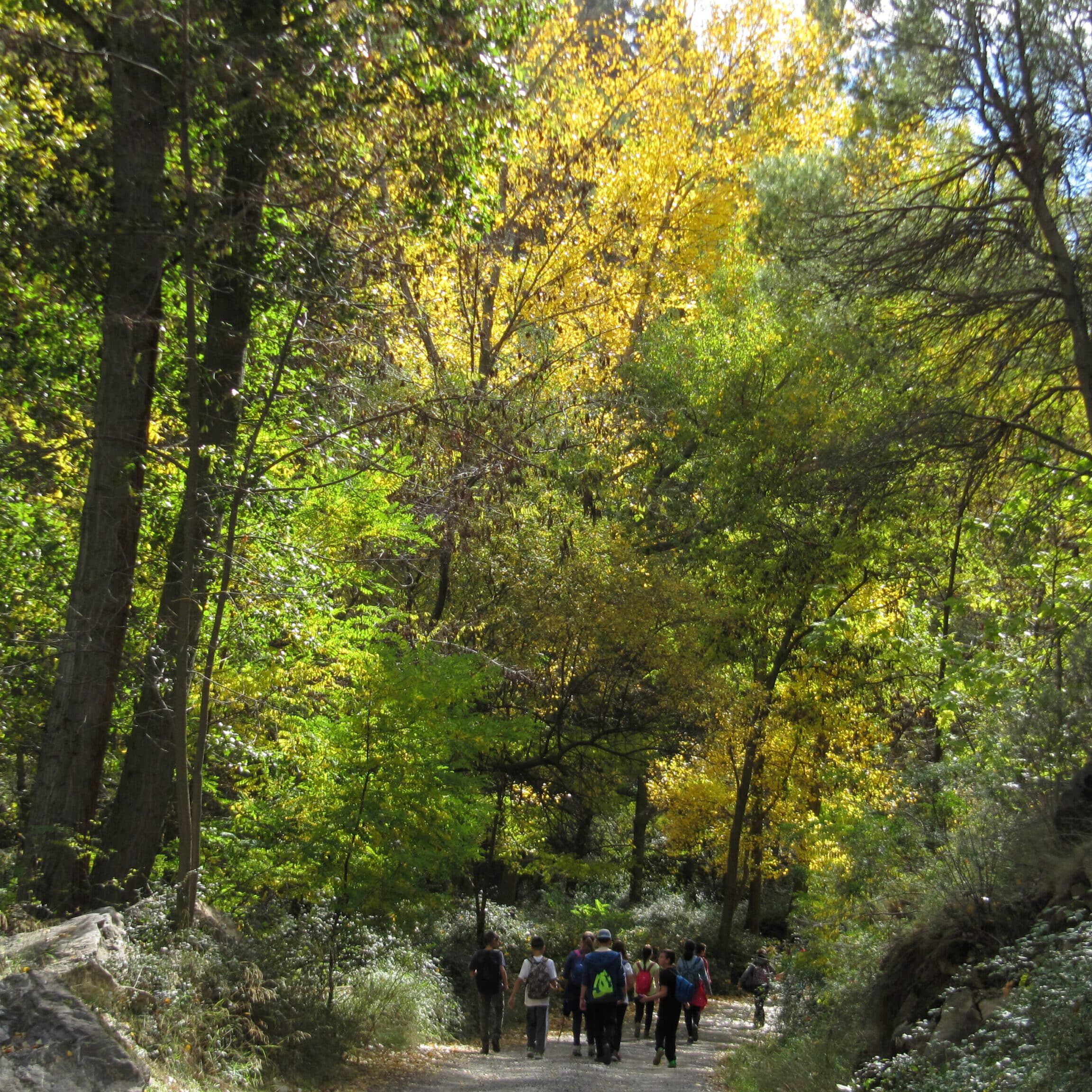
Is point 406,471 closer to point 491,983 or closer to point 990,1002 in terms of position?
point 491,983

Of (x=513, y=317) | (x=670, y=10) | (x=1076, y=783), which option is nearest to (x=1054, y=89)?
(x=1076, y=783)

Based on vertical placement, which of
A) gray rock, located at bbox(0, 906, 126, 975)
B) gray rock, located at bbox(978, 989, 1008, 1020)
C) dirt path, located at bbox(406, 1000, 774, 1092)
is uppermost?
gray rock, located at bbox(0, 906, 126, 975)

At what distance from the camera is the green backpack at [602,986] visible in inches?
520

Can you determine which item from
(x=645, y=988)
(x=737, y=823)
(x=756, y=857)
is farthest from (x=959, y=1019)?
(x=756, y=857)

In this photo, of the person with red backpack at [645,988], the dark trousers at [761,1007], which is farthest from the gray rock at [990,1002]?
the dark trousers at [761,1007]

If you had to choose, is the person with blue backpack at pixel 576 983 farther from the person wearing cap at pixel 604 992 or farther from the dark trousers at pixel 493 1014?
the dark trousers at pixel 493 1014

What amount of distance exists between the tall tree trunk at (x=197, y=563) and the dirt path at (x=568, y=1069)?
3.65 metres

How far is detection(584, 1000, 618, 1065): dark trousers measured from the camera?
1339 cm

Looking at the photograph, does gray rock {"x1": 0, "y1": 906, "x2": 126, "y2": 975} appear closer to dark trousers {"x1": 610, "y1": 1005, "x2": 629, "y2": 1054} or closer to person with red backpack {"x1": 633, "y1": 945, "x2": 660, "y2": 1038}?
dark trousers {"x1": 610, "y1": 1005, "x2": 629, "y2": 1054}

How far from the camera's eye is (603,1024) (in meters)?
13.4

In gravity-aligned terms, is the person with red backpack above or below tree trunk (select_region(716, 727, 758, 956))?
below

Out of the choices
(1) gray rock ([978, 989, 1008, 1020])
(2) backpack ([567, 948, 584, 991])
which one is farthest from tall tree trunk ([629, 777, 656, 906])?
(1) gray rock ([978, 989, 1008, 1020])

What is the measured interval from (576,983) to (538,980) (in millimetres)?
1497

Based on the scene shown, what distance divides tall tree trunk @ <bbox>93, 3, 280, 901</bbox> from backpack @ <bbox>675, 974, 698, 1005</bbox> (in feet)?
23.2
